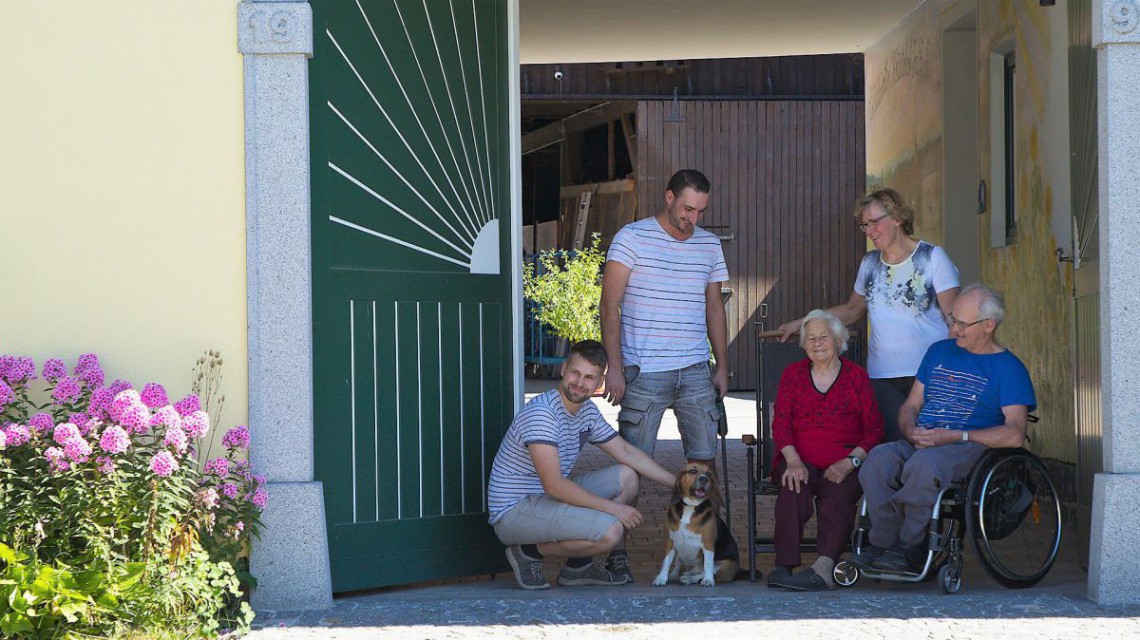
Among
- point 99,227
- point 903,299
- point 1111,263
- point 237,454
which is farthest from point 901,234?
point 99,227

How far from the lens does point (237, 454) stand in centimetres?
460

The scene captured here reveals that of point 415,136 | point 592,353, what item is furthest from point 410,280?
point 592,353

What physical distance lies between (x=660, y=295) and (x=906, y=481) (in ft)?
4.01

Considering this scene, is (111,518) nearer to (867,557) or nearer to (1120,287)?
(867,557)

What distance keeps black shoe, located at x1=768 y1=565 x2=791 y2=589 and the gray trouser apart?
35cm

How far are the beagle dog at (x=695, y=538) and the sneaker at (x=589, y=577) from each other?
6.3 inches

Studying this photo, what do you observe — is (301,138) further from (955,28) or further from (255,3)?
(955,28)

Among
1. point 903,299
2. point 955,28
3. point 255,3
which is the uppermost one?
point 955,28

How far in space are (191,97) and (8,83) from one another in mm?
631

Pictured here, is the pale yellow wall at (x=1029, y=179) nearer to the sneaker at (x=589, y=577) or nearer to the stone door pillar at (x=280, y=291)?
the sneaker at (x=589, y=577)

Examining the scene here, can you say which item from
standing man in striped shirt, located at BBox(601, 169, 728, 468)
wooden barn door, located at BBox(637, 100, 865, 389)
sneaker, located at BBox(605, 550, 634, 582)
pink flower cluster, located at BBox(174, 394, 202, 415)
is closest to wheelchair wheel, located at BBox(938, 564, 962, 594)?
standing man in striped shirt, located at BBox(601, 169, 728, 468)

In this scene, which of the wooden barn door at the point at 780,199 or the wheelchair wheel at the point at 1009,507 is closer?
the wheelchair wheel at the point at 1009,507

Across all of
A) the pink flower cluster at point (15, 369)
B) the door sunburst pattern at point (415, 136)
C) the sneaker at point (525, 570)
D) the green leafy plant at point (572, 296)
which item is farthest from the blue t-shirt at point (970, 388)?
the green leafy plant at point (572, 296)

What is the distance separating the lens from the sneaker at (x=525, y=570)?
5.06 meters
